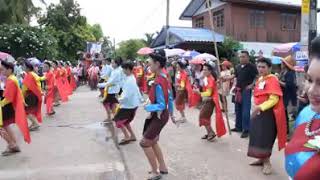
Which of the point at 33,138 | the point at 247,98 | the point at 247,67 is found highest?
the point at 247,67

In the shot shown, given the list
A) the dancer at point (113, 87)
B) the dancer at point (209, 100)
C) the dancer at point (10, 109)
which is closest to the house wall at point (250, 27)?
the dancer at point (113, 87)

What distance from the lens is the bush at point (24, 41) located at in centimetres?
2655

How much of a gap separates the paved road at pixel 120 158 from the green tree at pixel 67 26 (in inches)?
1321

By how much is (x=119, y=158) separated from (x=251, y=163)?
6.53 feet

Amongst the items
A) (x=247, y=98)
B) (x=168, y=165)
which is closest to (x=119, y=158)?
(x=168, y=165)

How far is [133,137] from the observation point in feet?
27.8

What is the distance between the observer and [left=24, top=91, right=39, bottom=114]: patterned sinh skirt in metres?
9.88

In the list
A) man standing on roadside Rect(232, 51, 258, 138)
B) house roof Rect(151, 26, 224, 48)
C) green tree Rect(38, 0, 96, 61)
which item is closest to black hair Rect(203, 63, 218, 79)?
man standing on roadside Rect(232, 51, 258, 138)

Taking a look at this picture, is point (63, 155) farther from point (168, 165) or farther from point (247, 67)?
point (247, 67)

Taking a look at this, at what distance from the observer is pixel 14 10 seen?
31.0 metres

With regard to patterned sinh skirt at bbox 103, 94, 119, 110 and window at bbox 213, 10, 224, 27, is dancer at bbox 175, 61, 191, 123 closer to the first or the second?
patterned sinh skirt at bbox 103, 94, 119, 110

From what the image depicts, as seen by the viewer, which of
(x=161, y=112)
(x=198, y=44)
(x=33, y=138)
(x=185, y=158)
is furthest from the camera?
(x=198, y=44)

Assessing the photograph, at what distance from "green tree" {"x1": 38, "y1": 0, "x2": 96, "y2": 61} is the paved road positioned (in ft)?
110

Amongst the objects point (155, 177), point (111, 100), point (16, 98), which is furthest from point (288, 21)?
point (155, 177)
